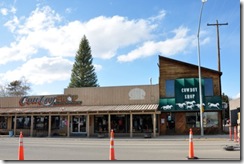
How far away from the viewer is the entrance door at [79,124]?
34594 millimetres

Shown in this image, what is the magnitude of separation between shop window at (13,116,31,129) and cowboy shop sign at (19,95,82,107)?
1549 mm

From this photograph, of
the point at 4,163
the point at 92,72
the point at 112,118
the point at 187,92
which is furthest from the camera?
the point at 92,72

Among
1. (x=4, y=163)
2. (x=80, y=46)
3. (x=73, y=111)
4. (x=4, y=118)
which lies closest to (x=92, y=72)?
(x=80, y=46)

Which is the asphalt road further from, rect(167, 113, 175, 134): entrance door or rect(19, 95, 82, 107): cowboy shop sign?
rect(19, 95, 82, 107): cowboy shop sign

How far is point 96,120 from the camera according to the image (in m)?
34.4

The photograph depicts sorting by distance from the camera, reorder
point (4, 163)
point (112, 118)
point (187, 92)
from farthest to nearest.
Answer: point (112, 118)
point (187, 92)
point (4, 163)

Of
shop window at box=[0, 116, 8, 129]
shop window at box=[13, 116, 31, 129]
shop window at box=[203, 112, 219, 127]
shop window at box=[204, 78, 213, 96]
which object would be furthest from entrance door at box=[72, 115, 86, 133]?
shop window at box=[204, 78, 213, 96]

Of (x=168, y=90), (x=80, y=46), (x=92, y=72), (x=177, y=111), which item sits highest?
(x=80, y=46)

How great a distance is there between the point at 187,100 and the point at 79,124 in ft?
37.4

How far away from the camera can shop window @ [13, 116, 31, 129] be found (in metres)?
36.9

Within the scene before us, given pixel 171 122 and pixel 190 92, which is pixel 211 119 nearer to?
pixel 190 92

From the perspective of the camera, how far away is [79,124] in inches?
1371

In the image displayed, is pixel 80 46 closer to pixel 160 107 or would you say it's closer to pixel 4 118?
pixel 4 118

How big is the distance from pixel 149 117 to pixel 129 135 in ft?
8.68
